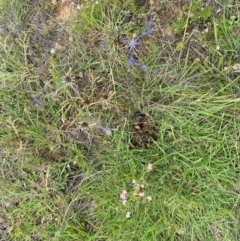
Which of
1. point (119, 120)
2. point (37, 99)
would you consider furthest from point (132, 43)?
point (37, 99)

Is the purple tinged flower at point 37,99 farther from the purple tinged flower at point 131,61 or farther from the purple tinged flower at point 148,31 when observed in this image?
the purple tinged flower at point 148,31

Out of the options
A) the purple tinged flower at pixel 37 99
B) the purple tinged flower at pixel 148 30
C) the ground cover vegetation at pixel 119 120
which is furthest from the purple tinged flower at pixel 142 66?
the purple tinged flower at pixel 37 99

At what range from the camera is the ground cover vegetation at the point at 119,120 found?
1789 mm

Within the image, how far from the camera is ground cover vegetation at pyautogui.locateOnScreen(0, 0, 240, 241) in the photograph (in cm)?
179

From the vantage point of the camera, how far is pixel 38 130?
76.2 inches

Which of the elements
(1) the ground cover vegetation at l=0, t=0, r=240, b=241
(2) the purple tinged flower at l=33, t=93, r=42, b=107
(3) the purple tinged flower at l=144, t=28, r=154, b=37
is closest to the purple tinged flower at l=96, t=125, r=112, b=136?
(1) the ground cover vegetation at l=0, t=0, r=240, b=241

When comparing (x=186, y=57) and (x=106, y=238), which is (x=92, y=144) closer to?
(x=106, y=238)

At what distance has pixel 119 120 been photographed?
6.15 ft

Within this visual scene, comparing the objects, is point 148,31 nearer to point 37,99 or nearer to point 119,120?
point 119,120

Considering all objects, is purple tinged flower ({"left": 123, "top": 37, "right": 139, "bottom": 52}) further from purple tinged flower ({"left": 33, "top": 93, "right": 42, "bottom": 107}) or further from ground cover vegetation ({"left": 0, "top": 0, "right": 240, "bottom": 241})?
purple tinged flower ({"left": 33, "top": 93, "right": 42, "bottom": 107})

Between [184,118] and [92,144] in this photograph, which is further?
[92,144]

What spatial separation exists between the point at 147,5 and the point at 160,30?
150 millimetres

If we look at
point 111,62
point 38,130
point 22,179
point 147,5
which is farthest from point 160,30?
point 22,179

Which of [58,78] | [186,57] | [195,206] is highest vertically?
[58,78]
